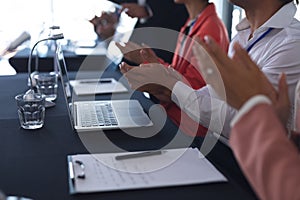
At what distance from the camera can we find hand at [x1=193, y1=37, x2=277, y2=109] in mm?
733

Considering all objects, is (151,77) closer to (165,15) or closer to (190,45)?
(190,45)

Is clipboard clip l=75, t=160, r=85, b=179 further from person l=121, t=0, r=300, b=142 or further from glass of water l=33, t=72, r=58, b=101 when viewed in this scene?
glass of water l=33, t=72, r=58, b=101

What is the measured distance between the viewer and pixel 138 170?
0.94 metres

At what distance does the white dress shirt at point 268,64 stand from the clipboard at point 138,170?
34 cm

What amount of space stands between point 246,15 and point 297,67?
1.13 ft

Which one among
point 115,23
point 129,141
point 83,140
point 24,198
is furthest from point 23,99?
point 115,23

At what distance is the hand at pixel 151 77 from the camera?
53.8 inches

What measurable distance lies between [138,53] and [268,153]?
1029mm

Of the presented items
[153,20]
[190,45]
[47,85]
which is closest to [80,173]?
→ [47,85]

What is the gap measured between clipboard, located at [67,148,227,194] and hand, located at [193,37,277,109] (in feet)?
0.81

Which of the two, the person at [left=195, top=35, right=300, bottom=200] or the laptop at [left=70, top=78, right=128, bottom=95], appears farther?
the laptop at [left=70, top=78, right=128, bottom=95]

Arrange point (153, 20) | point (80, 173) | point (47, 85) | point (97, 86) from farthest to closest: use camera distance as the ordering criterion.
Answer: point (153, 20) < point (97, 86) < point (47, 85) < point (80, 173)

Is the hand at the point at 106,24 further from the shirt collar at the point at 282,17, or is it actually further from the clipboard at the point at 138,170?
the clipboard at the point at 138,170

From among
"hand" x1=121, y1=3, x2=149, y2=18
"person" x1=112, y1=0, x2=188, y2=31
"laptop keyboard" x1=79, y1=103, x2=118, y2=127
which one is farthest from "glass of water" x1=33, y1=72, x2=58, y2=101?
"person" x1=112, y1=0, x2=188, y2=31
